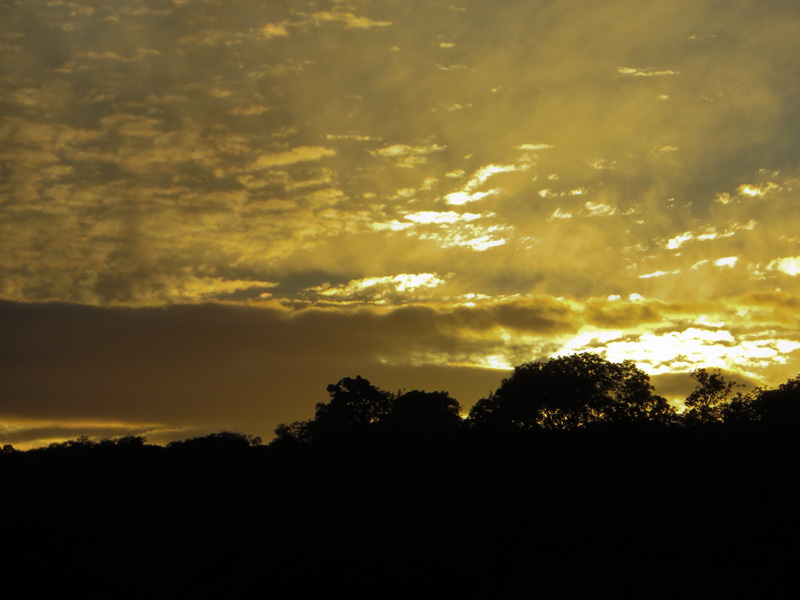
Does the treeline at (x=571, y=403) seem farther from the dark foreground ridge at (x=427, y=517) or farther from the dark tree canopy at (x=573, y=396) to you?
the dark foreground ridge at (x=427, y=517)

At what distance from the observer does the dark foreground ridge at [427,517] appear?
147 feet

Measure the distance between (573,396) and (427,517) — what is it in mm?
45025

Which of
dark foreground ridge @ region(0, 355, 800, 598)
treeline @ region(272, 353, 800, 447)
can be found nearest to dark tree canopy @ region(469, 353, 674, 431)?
treeline @ region(272, 353, 800, 447)

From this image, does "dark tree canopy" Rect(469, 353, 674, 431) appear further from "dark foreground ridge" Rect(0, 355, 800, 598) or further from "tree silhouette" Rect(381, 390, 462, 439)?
"dark foreground ridge" Rect(0, 355, 800, 598)

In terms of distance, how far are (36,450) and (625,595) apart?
2626 inches

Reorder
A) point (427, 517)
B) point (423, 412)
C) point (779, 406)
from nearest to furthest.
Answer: point (427, 517), point (779, 406), point (423, 412)

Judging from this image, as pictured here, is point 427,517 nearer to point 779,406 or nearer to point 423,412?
point 779,406

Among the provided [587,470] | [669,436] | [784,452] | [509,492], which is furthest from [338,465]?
[784,452]

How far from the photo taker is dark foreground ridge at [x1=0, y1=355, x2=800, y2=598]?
44812 millimetres

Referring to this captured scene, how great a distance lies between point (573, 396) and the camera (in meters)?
95.4

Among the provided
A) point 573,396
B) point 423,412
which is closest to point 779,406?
point 573,396

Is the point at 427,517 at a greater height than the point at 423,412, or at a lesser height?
lesser

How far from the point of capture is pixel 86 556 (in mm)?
52406

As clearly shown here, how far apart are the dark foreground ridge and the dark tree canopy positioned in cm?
2044
